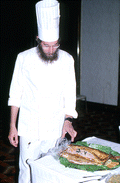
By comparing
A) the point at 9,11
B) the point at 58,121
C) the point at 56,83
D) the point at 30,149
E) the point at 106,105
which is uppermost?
the point at 9,11

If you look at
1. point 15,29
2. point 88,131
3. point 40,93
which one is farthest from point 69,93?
point 15,29

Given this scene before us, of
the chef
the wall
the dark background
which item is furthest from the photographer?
the wall

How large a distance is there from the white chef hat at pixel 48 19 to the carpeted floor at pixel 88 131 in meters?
1.71

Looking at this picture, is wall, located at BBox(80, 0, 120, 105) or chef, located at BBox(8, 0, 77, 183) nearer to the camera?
chef, located at BBox(8, 0, 77, 183)

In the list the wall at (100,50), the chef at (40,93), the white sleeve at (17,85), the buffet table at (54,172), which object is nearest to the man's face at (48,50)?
the chef at (40,93)

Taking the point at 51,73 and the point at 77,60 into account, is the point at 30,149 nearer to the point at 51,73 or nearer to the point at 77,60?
the point at 51,73

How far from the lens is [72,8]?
577 cm

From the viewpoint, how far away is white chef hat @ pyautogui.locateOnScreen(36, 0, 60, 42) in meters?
1.39

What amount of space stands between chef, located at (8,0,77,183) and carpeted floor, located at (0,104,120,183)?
128cm

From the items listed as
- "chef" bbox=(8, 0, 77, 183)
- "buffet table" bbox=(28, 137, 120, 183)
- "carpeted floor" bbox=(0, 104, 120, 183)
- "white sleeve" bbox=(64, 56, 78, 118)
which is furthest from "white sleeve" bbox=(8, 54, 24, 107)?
"carpeted floor" bbox=(0, 104, 120, 183)

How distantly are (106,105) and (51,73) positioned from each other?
4439 mm

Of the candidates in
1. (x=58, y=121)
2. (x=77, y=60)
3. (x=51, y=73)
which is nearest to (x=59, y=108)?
(x=58, y=121)

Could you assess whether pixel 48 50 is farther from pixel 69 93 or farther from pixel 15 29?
pixel 15 29

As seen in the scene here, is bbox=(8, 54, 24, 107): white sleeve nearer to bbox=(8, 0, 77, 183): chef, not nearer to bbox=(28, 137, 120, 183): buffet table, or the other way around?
bbox=(8, 0, 77, 183): chef
